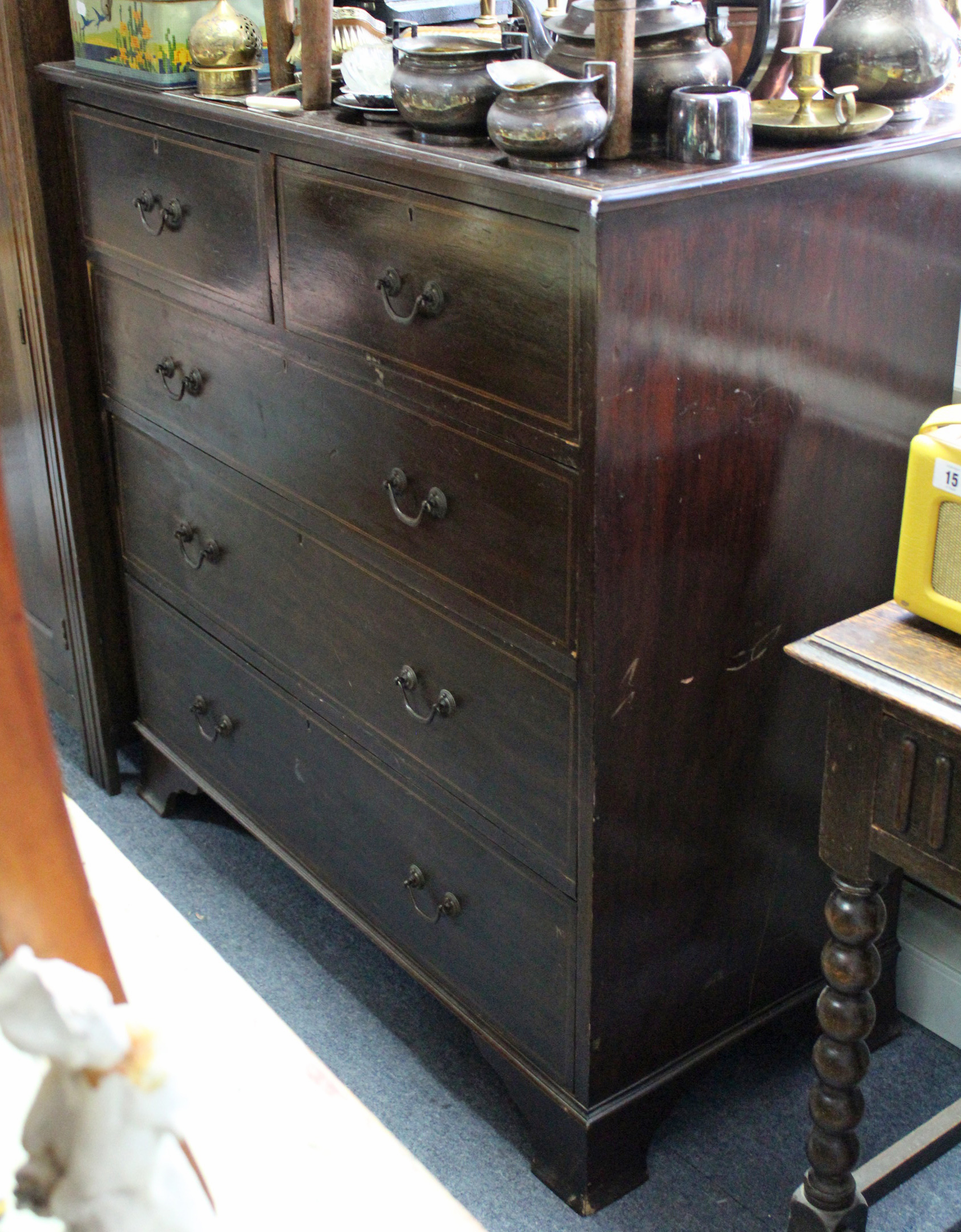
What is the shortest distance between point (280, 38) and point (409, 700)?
2.62 feet

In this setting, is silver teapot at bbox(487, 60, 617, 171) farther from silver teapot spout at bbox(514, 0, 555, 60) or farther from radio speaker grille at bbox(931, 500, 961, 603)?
radio speaker grille at bbox(931, 500, 961, 603)

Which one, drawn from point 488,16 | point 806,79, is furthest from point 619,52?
point 488,16

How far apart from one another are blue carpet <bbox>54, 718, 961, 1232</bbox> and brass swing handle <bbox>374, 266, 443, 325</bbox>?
98 centimetres

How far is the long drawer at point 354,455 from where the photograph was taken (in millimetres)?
1325

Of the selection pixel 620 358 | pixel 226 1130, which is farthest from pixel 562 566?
pixel 226 1130

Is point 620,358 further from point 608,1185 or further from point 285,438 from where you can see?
point 608,1185

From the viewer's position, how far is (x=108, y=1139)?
263mm

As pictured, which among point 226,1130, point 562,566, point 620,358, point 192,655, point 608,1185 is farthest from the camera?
point 192,655

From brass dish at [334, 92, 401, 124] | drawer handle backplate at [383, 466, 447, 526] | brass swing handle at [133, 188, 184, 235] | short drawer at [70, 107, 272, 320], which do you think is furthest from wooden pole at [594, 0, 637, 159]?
brass swing handle at [133, 188, 184, 235]

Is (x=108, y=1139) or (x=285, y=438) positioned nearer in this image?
(x=108, y=1139)

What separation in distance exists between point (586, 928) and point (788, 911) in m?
0.34

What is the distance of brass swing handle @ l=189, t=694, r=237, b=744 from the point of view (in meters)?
2.07

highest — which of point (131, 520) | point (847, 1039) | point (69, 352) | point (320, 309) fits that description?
point (320, 309)

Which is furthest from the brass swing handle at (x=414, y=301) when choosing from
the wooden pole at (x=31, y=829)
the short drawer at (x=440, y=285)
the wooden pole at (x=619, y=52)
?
the wooden pole at (x=31, y=829)
